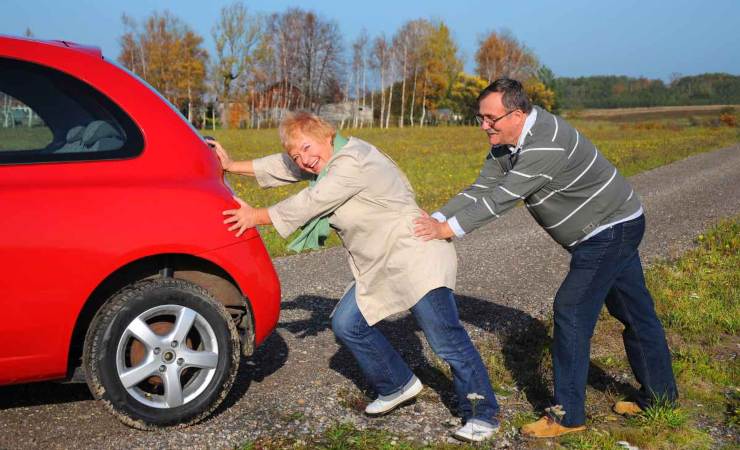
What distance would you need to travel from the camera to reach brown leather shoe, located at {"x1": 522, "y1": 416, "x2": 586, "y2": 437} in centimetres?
410

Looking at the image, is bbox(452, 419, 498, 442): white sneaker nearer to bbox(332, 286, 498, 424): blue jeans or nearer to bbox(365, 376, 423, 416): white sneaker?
bbox(332, 286, 498, 424): blue jeans

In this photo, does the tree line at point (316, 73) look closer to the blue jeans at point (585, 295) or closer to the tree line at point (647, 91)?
the tree line at point (647, 91)

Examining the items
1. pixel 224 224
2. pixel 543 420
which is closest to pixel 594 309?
pixel 543 420

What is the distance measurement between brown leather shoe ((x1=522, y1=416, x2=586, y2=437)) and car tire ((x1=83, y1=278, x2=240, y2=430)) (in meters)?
1.50

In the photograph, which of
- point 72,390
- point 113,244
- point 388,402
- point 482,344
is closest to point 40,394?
point 72,390

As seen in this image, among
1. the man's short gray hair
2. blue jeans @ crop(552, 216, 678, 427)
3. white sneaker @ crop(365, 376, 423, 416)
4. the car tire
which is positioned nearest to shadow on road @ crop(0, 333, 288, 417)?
the car tire

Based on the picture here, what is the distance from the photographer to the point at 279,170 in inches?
181

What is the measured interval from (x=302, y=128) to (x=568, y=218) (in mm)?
1373

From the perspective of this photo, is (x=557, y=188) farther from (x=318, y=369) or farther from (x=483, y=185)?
(x=318, y=369)

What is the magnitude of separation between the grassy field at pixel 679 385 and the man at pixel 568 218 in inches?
11.0

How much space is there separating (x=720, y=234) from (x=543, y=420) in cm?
666

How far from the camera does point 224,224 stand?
402cm

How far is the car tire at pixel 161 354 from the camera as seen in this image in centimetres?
386

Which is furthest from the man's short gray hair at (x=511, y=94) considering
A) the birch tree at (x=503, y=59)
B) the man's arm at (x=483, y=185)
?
the birch tree at (x=503, y=59)
